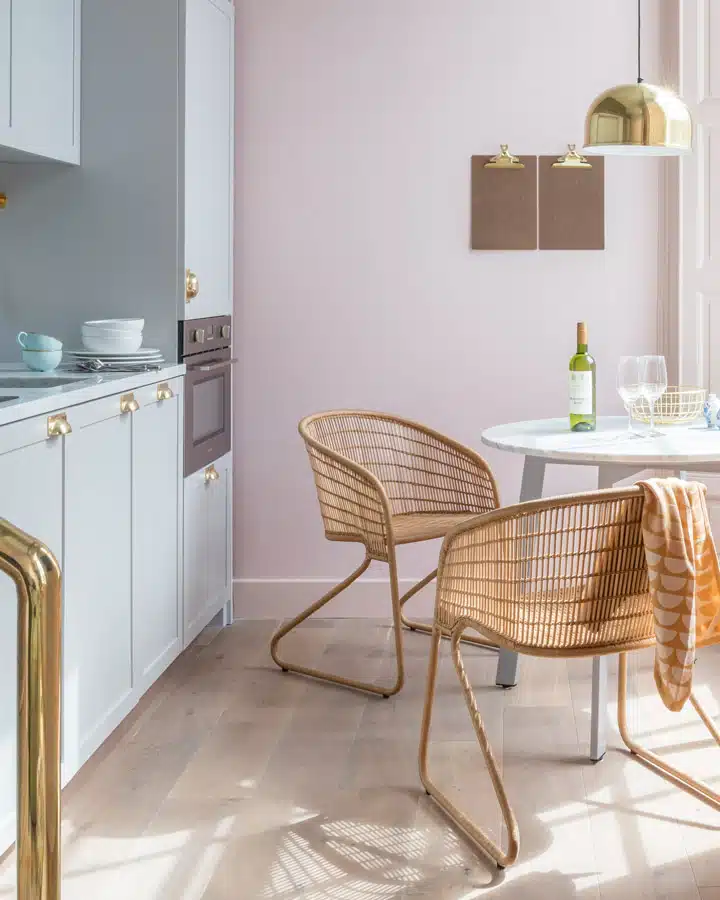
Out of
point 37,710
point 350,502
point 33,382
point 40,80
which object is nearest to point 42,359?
point 33,382

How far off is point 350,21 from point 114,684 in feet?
8.25

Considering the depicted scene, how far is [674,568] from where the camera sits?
215 cm

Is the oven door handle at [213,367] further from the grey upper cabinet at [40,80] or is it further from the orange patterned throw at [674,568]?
the orange patterned throw at [674,568]

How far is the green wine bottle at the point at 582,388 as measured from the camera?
314 cm

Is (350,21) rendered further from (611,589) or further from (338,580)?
(611,589)

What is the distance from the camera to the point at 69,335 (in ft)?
11.4

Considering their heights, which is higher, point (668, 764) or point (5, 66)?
point (5, 66)

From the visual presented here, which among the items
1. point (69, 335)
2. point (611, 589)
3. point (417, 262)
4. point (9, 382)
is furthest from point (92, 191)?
point (611, 589)

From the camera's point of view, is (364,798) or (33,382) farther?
(33,382)

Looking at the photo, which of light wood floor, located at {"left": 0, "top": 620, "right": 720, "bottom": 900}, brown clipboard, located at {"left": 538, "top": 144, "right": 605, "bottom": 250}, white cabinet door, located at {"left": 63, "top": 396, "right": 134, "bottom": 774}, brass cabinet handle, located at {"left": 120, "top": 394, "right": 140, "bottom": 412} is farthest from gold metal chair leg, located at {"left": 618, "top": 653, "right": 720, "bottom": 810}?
brown clipboard, located at {"left": 538, "top": 144, "right": 605, "bottom": 250}

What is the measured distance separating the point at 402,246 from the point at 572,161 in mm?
663

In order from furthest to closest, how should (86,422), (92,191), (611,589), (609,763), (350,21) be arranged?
(350,21)
(92,191)
(609,763)
(86,422)
(611,589)

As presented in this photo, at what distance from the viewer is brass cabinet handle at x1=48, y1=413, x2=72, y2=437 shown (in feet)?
7.76

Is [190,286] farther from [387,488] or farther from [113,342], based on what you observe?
[387,488]
